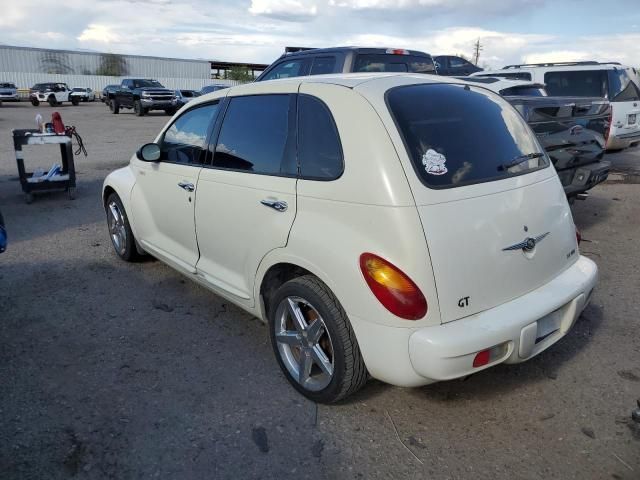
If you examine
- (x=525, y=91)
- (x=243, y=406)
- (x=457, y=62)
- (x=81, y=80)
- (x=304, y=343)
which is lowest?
(x=243, y=406)

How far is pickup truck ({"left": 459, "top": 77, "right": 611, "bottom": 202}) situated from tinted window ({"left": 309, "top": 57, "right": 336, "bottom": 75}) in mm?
3053

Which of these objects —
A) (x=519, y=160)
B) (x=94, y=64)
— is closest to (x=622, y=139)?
(x=519, y=160)

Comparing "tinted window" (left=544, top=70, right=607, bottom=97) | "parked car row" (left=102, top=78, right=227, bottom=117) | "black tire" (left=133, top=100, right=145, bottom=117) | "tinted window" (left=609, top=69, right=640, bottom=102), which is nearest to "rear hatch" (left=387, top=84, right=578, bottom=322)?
"tinted window" (left=609, top=69, right=640, bottom=102)

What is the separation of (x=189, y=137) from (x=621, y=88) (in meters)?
9.13

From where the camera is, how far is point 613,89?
32.6 ft

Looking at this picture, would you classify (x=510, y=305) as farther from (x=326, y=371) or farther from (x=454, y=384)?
(x=326, y=371)

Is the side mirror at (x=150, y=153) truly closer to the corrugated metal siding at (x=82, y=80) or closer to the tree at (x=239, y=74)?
the corrugated metal siding at (x=82, y=80)

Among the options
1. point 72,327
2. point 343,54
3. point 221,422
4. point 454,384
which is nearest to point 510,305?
point 454,384

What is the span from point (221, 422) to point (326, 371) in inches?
24.8

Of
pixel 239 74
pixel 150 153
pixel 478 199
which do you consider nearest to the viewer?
pixel 478 199

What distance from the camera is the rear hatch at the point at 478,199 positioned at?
99.7 inches

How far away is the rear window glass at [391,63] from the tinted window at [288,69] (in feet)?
3.28

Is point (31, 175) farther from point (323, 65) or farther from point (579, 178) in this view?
point (579, 178)

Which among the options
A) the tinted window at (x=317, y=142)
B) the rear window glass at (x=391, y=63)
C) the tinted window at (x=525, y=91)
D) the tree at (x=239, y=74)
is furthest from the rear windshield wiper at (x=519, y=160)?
the tree at (x=239, y=74)
